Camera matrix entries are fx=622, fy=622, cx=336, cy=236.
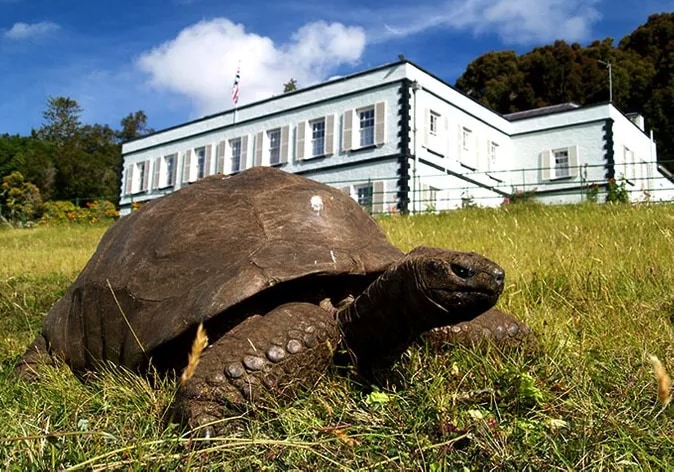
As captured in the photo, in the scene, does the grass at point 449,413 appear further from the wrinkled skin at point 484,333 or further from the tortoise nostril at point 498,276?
the tortoise nostril at point 498,276

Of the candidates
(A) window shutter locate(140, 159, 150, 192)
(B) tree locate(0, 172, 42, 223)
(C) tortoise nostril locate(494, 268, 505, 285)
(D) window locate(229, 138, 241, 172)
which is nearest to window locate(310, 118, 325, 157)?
(D) window locate(229, 138, 241, 172)

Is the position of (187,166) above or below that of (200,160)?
below

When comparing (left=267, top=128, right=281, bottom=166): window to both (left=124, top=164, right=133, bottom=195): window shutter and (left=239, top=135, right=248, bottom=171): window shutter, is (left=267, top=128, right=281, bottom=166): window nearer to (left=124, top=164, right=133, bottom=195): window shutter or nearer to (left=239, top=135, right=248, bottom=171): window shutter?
(left=239, top=135, right=248, bottom=171): window shutter

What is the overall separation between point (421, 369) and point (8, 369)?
2.22 metres

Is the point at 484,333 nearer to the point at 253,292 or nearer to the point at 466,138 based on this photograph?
the point at 253,292

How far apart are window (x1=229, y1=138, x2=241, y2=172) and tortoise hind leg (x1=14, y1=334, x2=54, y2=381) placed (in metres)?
21.6

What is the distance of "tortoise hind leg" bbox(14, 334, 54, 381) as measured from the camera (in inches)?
117

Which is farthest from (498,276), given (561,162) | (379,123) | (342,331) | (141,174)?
(141,174)

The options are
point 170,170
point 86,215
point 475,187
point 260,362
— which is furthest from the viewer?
point 170,170

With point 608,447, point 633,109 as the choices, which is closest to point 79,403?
point 608,447

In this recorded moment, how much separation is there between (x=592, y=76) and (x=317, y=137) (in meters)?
22.2

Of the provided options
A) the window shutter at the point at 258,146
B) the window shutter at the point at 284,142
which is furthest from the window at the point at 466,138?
the window shutter at the point at 258,146

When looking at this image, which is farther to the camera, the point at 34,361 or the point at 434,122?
the point at 434,122

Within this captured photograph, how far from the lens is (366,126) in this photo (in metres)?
21.0
